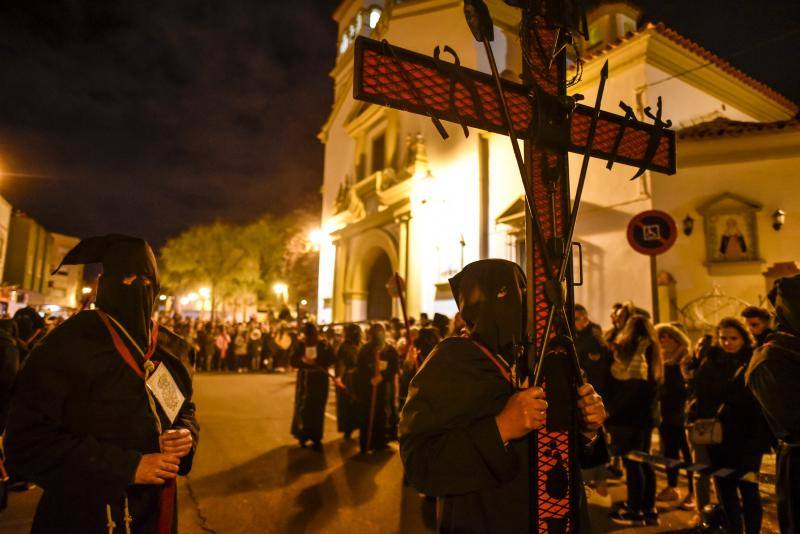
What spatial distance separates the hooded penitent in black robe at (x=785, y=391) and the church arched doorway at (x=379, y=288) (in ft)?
61.4

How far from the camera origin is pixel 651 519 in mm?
5059

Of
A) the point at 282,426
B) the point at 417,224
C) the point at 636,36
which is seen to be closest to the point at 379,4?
the point at 417,224

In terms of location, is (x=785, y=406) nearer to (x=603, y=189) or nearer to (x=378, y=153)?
(x=603, y=189)

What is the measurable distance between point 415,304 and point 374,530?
13.0m

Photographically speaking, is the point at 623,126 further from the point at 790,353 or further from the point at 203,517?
the point at 203,517

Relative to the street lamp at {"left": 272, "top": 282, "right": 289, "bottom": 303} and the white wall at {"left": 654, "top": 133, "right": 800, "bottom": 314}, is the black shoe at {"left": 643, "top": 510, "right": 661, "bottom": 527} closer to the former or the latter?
the white wall at {"left": 654, "top": 133, "right": 800, "bottom": 314}

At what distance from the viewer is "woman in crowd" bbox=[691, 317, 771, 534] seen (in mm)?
4215

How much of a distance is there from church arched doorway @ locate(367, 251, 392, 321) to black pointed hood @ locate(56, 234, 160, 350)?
19.0 metres

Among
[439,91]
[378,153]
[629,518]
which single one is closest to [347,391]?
[629,518]

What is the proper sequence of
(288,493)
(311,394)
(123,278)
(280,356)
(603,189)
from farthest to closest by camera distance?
(280,356) < (603,189) < (311,394) < (288,493) < (123,278)

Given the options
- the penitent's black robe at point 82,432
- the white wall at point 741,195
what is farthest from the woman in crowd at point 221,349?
the penitent's black robe at point 82,432

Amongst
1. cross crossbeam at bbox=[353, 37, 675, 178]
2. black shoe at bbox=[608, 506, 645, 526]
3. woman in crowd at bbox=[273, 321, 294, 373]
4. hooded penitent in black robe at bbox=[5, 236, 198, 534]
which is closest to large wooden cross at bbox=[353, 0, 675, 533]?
cross crossbeam at bbox=[353, 37, 675, 178]

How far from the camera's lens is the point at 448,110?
73.5 inches

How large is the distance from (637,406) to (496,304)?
4151 millimetres
